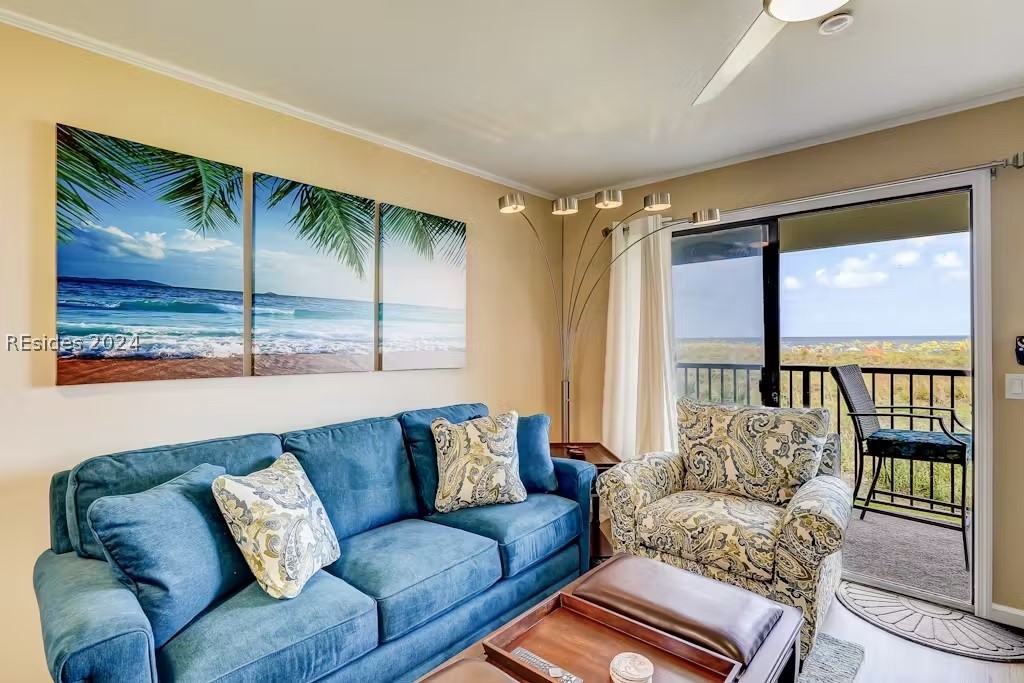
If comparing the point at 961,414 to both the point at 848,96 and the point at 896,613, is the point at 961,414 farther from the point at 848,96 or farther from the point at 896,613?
the point at 848,96

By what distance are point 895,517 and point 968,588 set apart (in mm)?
1162

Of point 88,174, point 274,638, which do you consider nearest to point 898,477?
point 274,638

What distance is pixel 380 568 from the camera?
186 cm

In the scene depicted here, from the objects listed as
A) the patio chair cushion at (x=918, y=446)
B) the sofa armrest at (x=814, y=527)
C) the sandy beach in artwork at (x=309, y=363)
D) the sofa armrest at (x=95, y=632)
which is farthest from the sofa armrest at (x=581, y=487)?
the patio chair cushion at (x=918, y=446)

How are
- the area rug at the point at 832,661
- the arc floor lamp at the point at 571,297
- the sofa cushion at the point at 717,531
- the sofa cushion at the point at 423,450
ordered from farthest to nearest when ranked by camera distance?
the arc floor lamp at the point at 571,297, the sofa cushion at the point at 423,450, the sofa cushion at the point at 717,531, the area rug at the point at 832,661

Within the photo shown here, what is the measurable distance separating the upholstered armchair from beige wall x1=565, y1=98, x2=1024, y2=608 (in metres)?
0.75

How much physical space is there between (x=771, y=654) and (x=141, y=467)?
2126 millimetres

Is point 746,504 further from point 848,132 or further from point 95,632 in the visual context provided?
point 95,632

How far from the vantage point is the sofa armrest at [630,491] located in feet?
8.19

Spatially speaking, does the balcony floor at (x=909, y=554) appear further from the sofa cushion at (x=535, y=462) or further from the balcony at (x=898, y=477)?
the sofa cushion at (x=535, y=462)

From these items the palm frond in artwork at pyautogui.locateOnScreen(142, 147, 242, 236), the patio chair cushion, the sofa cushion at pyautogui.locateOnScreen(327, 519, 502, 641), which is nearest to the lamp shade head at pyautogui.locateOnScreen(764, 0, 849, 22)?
the sofa cushion at pyautogui.locateOnScreen(327, 519, 502, 641)

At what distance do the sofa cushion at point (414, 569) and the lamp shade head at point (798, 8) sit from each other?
210cm

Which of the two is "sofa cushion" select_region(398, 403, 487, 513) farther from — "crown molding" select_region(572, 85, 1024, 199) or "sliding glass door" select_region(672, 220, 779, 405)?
"crown molding" select_region(572, 85, 1024, 199)

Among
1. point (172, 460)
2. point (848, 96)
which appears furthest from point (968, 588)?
point (172, 460)
